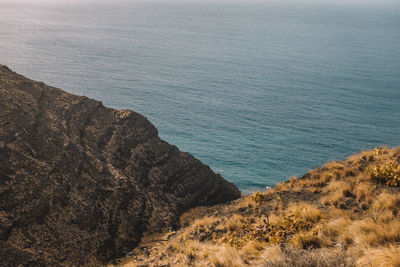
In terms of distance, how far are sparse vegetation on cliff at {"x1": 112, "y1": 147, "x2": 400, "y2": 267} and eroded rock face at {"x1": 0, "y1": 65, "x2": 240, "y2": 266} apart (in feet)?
11.3

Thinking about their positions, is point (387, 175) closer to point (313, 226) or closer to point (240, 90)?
point (313, 226)

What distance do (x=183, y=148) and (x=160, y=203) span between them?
38.1 m

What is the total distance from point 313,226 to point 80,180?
16.7m

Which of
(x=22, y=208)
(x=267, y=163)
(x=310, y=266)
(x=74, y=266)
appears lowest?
(x=267, y=163)

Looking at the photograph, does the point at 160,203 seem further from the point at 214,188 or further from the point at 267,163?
the point at 267,163

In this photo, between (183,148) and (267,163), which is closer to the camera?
(267,163)

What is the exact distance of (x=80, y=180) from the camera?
76.5ft

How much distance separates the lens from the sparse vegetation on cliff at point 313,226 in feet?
32.8

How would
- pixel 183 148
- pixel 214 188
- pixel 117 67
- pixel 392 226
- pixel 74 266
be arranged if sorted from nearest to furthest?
1. pixel 392 226
2. pixel 74 266
3. pixel 214 188
4. pixel 183 148
5. pixel 117 67

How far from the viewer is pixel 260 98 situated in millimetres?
99000

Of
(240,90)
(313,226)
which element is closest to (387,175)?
(313,226)

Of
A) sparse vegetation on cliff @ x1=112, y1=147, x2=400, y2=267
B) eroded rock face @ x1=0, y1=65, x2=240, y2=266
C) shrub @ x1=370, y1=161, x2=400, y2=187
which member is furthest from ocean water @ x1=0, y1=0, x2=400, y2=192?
shrub @ x1=370, y1=161, x2=400, y2=187

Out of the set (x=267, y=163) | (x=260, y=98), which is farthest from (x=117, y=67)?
(x=267, y=163)

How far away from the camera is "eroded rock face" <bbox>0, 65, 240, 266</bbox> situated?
1983 centimetres
